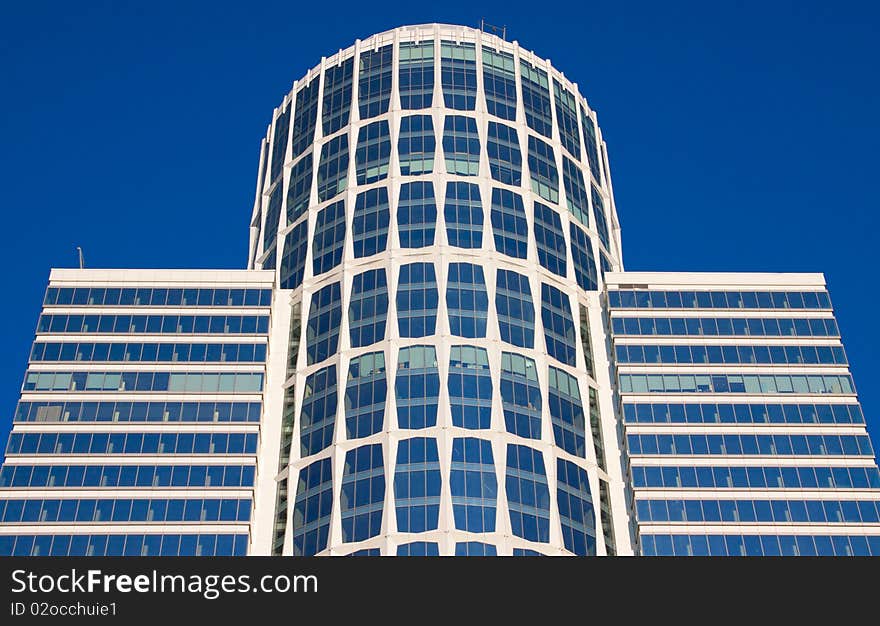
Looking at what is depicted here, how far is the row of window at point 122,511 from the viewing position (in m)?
105

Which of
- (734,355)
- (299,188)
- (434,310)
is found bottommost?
(734,355)


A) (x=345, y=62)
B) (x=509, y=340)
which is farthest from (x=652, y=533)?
(x=345, y=62)

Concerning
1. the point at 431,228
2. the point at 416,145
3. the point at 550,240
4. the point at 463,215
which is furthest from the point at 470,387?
the point at 416,145

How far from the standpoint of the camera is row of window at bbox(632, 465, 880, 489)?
110 m

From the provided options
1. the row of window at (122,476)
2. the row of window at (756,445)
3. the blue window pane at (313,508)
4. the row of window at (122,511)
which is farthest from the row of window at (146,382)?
the row of window at (756,445)

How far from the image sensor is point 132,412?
113 meters

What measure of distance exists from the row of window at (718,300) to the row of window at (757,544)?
25.7m

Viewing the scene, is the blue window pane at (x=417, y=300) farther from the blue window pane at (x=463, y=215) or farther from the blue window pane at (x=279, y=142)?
the blue window pane at (x=279, y=142)

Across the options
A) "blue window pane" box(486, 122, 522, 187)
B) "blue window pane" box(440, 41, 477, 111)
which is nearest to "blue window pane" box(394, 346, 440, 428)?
"blue window pane" box(486, 122, 522, 187)

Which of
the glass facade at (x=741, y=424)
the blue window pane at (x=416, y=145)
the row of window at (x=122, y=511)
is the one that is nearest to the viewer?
the row of window at (x=122, y=511)

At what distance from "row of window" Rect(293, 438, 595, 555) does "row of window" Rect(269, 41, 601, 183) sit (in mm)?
45286

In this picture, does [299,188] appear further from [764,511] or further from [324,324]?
[764,511]

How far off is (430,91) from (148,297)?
39548mm

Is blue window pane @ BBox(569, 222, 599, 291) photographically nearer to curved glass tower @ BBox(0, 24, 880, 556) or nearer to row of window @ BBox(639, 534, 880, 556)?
curved glass tower @ BBox(0, 24, 880, 556)
